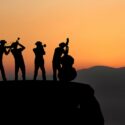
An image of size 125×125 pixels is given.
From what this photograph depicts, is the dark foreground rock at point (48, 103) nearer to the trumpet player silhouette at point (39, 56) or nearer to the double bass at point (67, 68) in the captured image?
the double bass at point (67, 68)

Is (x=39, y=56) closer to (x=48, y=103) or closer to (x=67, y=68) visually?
(x=67, y=68)

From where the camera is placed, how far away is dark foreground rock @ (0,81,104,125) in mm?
30406

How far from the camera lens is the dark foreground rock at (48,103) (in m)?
30.4

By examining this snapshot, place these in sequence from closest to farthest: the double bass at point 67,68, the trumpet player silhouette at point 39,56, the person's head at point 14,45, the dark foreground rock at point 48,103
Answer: the dark foreground rock at point 48,103, the double bass at point 67,68, the person's head at point 14,45, the trumpet player silhouette at point 39,56

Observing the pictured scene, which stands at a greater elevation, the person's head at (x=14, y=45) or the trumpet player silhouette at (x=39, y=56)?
the person's head at (x=14, y=45)

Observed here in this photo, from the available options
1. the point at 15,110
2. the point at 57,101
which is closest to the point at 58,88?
the point at 57,101

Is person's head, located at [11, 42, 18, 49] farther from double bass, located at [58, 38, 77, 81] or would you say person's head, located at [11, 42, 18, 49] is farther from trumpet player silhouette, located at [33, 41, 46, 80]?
double bass, located at [58, 38, 77, 81]

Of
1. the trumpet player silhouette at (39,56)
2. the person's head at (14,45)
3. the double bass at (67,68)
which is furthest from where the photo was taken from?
the trumpet player silhouette at (39,56)

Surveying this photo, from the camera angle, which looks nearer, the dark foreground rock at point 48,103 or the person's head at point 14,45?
the dark foreground rock at point 48,103

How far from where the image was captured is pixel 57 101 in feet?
102

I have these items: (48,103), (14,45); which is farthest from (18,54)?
(48,103)

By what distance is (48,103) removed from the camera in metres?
30.9

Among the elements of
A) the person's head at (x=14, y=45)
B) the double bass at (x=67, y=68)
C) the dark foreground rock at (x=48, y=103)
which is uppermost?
the person's head at (x=14, y=45)

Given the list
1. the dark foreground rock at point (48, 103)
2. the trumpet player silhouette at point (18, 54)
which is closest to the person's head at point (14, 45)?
the trumpet player silhouette at point (18, 54)
